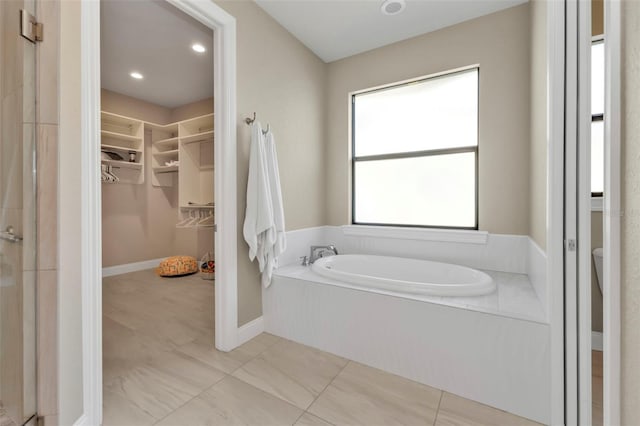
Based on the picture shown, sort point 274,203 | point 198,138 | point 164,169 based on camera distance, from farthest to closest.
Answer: point 164,169, point 198,138, point 274,203

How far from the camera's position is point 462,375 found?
143 centimetres

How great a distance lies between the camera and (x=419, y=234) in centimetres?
252

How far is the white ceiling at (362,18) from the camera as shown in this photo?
2.14m

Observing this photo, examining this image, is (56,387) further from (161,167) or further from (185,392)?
(161,167)

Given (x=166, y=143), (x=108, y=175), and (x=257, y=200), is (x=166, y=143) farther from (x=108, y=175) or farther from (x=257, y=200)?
(x=257, y=200)

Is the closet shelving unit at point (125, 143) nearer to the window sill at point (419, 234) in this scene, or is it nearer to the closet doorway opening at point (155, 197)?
the closet doorway opening at point (155, 197)

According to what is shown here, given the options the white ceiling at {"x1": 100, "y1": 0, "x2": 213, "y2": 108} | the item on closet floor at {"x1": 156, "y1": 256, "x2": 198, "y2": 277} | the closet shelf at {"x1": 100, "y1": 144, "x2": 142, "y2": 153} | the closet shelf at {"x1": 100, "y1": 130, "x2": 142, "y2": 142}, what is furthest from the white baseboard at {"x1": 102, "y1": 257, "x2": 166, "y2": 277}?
the white ceiling at {"x1": 100, "y1": 0, "x2": 213, "y2": 108}

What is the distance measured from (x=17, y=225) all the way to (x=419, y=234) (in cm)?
→ 257

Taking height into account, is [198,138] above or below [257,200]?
above

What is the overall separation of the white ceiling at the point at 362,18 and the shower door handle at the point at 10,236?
2.16 meters

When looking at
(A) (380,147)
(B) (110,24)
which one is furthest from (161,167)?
(A) (380,147)

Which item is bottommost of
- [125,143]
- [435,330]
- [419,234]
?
[435,330]

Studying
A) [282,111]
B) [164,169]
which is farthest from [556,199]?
[164,169]

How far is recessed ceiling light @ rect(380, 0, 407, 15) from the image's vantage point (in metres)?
2.10
